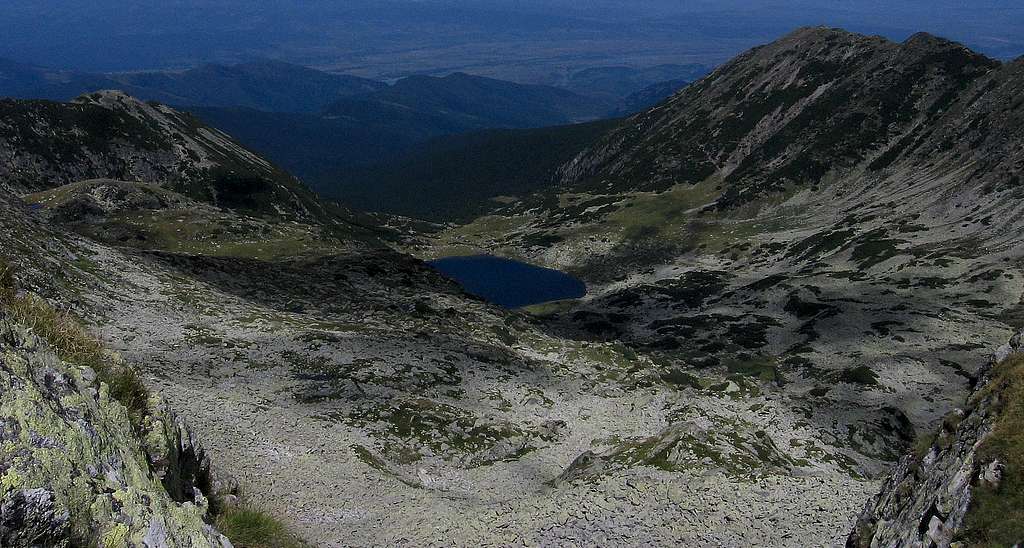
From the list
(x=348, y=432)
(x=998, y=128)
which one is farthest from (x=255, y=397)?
(x=998, y=128)

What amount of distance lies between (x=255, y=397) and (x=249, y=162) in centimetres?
17564

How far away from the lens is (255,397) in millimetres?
34031

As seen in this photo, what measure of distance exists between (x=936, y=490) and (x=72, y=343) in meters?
23.8

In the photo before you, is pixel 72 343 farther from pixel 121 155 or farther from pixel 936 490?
pixel 121 155

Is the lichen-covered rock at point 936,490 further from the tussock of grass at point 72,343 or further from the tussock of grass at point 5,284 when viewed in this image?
the tussock of grass at point 5,284

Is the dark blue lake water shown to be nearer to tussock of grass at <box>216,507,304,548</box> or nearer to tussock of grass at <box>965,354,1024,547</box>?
tussock of grass at <box>216,507,304,548</box>

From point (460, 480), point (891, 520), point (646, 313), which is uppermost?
point (891, 520)

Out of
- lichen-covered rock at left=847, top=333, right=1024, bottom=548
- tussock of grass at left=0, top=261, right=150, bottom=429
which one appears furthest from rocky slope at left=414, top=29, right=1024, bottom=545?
tussock of grass at left=0, top=261, right=150, bottom=429

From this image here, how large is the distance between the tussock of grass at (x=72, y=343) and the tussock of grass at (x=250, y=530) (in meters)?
3.85

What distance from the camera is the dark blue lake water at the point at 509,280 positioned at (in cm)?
15025

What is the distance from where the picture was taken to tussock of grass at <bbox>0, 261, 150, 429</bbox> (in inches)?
456

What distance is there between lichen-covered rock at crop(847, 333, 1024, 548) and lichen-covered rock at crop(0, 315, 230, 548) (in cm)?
1908

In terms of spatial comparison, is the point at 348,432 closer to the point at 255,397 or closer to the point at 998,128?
the point at 255,397

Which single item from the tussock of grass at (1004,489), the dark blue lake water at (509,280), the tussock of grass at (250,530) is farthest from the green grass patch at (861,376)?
the dark blue lake water at (509,280)
